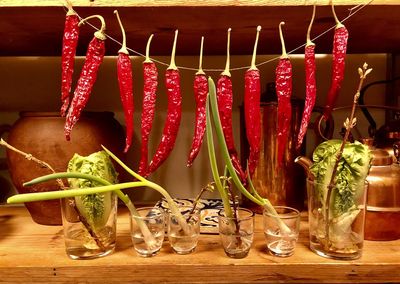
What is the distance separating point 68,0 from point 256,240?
565 millimetres

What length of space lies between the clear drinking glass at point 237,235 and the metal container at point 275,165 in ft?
0.77

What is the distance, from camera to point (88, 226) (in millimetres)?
599

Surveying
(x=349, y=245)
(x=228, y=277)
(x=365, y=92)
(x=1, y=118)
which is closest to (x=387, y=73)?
(x=365, y=92)

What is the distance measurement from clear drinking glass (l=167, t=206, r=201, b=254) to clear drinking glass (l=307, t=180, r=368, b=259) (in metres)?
0.22

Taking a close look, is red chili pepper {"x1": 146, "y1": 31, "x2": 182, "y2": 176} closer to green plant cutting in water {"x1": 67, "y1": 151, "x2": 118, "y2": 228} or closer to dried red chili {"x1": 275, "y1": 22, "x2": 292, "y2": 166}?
green plant cutting in water {"x1": 67, "y1": 151, "x2": 118, "y2": 228}

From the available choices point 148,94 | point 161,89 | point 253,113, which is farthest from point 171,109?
point 161,89

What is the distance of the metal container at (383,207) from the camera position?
25.6 inches

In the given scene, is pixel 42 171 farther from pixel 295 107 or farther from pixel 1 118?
pixel 295 107

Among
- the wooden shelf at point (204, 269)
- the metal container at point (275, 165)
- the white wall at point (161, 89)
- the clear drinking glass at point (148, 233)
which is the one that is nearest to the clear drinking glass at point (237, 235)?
the wooden shelf at point (204, 269)

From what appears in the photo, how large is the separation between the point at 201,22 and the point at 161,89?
1.24ft

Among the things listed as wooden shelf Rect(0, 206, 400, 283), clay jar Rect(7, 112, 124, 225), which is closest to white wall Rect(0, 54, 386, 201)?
clay jar Rect(7, 112, 124, 225)

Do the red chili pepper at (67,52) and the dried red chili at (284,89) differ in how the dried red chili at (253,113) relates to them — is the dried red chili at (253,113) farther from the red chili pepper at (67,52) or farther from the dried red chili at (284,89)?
the red chili pepper at (67,52)

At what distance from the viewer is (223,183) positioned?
62 cm

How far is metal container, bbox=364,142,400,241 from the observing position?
25.6 inches
